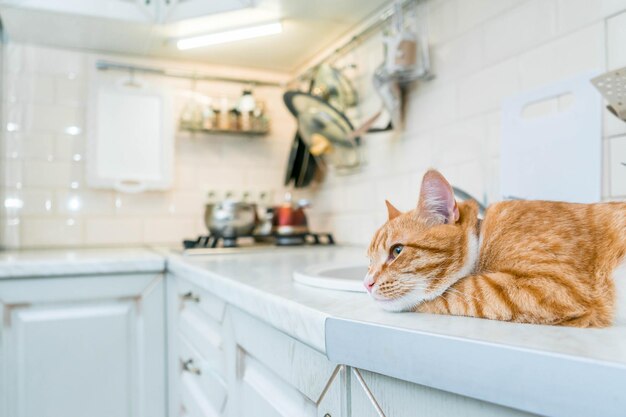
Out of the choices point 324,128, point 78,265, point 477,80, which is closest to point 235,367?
point 78,265

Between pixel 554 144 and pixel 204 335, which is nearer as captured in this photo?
pixel 554 144

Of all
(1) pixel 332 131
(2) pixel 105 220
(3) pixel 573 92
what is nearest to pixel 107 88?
(2) pixel 105 220

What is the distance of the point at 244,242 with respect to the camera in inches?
83.0

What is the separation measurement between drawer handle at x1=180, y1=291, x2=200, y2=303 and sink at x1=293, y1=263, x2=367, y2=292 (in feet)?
1.16

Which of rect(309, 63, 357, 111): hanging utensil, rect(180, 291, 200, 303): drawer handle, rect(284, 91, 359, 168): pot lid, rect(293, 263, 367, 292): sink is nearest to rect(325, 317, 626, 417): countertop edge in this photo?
rect(293, 263, 367, 292): sink

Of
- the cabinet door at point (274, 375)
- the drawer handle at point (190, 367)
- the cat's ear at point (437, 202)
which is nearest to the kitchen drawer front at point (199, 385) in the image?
the drawer handle at point (190, 367)

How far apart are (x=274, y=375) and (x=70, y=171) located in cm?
158

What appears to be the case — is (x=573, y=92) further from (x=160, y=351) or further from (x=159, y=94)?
(x=159, y=94)

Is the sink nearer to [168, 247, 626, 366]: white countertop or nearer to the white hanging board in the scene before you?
[168, 247, 626, 366]: white countertop

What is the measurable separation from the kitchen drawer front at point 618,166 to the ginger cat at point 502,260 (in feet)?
1.14

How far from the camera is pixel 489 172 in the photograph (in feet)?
3.92

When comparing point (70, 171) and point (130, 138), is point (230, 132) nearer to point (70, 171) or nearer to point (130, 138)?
point (130, 138)

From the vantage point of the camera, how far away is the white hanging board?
202 centimetres

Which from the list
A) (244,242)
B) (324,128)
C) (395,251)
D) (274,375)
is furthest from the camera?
(244,242)
